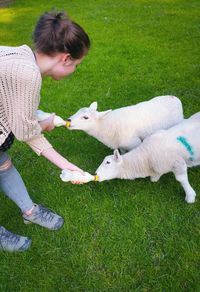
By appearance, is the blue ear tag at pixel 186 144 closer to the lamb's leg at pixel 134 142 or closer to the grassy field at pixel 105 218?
the grassy field at pixel 105 218

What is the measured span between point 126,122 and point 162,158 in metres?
0.86

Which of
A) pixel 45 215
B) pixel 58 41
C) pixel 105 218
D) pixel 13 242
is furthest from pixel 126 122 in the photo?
pixel 58 41

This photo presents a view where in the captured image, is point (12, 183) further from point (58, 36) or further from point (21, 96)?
point (58, 36)

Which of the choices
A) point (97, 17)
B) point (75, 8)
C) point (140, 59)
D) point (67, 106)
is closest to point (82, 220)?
point (67, 106)

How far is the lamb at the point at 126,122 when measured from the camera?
479cm

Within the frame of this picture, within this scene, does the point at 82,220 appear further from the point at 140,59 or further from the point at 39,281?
the point at 140,59

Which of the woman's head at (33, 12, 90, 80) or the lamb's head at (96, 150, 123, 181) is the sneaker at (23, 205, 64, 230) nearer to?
the lamb's head at (96, 150, 123, 181)

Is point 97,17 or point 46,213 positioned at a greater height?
point 46,213

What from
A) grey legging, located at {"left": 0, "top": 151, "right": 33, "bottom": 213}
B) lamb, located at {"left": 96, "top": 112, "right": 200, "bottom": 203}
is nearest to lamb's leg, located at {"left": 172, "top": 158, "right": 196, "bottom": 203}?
lamb, located at {"left": 96, "top": 112, "right": 200, "bottom": 203}

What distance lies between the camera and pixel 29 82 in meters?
2.78

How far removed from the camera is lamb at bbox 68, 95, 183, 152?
189 inches

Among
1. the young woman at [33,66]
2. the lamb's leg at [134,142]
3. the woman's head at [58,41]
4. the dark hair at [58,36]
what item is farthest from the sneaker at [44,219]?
the dark hair at [58,36]

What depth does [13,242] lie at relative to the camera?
3760mm

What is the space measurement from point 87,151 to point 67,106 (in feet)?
4.84
